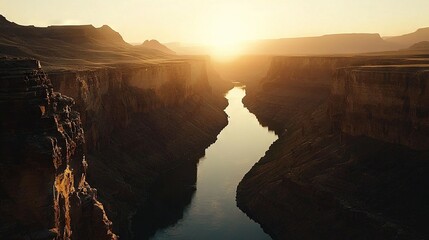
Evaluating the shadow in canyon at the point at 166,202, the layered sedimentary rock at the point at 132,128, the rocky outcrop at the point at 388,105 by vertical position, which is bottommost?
the shadow in canyon at the point at 166,202

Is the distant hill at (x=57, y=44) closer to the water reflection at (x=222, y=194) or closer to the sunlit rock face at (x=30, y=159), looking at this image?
the water reflection at (x=222, y=194)

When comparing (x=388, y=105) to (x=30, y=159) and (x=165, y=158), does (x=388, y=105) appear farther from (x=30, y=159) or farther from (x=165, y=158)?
(x=30, y=159)

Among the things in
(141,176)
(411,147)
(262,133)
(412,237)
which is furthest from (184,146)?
(412,237)

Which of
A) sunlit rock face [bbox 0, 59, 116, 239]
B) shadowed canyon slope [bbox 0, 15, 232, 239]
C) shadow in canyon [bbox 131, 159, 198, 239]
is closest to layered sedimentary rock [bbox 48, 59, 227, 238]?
shadowed canyon slope [bbox 0, 15, 232, 239]

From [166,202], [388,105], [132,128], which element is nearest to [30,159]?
[166,202]

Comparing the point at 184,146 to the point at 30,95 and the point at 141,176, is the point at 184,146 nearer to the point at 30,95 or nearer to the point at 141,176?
the point at 141,176

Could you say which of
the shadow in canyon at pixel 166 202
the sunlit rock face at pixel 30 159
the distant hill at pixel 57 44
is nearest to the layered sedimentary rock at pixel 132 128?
the shadow in canyon at pixel 166 202
